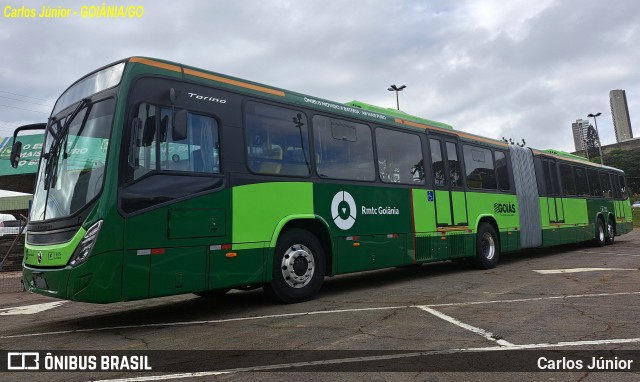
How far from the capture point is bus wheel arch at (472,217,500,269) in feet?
37.1

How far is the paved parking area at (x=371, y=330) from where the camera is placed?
12.9 ft

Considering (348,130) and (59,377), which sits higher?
(348,130)

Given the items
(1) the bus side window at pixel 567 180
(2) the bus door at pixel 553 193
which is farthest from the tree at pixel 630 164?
(2) the bus door at pixel 553 193

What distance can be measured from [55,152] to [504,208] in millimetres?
10625

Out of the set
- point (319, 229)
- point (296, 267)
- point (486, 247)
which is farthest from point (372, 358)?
point (486, 247)

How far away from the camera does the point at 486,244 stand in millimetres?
11781

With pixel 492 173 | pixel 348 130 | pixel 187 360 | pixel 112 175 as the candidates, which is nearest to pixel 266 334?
pixel 187 360

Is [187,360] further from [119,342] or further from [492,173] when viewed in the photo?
[492,173]

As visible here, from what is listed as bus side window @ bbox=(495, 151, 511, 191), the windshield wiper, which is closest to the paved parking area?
the windshield wiper

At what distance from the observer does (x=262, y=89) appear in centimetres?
732

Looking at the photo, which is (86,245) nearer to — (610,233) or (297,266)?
(297,266)

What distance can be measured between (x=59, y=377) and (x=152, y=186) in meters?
2.40

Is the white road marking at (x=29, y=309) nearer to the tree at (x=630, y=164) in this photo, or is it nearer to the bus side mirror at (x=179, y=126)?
the bus side mirror at (x=179, y=126)

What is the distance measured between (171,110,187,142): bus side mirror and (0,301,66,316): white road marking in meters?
5.24
